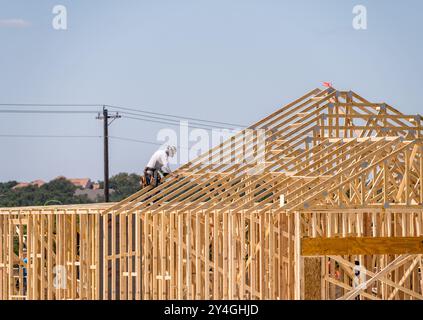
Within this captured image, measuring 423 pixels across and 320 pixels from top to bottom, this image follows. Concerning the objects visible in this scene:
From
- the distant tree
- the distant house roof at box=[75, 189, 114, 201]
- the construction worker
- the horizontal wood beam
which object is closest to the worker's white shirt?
the construction worker

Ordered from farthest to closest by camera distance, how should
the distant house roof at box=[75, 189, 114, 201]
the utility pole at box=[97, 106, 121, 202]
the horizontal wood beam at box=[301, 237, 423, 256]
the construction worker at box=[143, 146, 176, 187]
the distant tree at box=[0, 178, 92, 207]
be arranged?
the distant house roof at box=[75, 189, 114, 201] < the distant tree at box=[0, 178, 92, 207] < the utility pole at box=[97, 106, 121, 202] < the construction worker at box=[143, 146, 176, 187] < the horizontal wood beam at box=[301, 237, 423, 256]

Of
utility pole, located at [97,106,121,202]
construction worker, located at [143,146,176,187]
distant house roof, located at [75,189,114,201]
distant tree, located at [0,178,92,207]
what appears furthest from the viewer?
distant house roof, located at [75,189,114,201]

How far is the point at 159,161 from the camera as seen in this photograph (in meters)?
26.4

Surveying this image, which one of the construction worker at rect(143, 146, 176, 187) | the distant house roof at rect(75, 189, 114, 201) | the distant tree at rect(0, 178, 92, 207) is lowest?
the construction worker at rect(143, 146, 176, 187)

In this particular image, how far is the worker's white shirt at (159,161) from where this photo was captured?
26297mm

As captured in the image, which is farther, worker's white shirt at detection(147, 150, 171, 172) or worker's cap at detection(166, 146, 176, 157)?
worker's cap at detection(166, 146, 176, 157)

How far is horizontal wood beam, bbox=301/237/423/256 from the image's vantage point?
21794 millimetres

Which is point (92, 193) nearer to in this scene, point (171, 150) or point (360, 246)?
point (171, 150)

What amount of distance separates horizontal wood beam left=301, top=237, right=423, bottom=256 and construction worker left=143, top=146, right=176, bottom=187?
5.69 meters

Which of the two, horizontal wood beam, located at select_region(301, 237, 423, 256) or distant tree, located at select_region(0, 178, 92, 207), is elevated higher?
distant tree, located at select_region(0, 178, 92, 207)

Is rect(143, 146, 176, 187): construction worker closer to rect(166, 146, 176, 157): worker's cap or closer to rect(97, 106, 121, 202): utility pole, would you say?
rect(166, 146, 176, 157): worker's cap

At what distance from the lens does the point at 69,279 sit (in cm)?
2472

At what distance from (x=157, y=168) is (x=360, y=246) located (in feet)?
20.8

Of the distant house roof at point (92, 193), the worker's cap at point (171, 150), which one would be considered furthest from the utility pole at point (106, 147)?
the distant house roof at point (92, 193)
